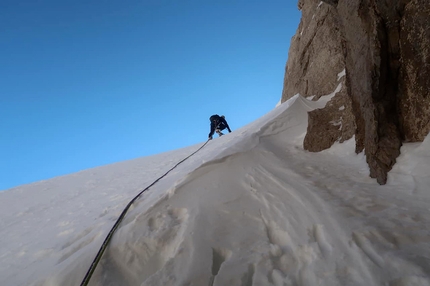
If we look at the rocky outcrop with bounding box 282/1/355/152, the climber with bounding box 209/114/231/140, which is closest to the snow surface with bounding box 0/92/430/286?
the rocky outcrop with bounding box 282/1/355/152

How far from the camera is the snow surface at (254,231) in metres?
1.82

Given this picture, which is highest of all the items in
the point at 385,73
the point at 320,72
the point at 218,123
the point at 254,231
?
the point at 218,123

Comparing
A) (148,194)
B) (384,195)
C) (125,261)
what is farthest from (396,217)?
(148,194)

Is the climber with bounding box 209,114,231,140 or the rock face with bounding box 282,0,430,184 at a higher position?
the climber with bounding box 209,114,231,140

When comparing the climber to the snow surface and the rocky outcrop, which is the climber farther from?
the snow surface

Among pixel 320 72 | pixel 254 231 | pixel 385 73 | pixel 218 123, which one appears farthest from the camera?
pixel 218 123

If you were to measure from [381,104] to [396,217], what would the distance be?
147 cm

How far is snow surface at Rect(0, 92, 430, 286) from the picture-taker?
1.82m

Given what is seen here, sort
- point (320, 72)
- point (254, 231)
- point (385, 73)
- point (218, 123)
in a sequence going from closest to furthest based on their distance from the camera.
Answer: point (254, 231) → point (385, 73) → point (320, 72) → point (218, 123)

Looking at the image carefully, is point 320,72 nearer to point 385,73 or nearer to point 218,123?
point 218,123

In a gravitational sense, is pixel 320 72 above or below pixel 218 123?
below

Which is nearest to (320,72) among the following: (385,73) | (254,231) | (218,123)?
(218,123)

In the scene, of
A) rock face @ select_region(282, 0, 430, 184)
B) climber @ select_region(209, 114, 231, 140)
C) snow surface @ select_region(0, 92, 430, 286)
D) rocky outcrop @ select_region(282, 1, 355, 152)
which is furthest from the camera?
climber @ select_region(209, 114, 231, 140)

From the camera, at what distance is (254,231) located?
7.64ft
